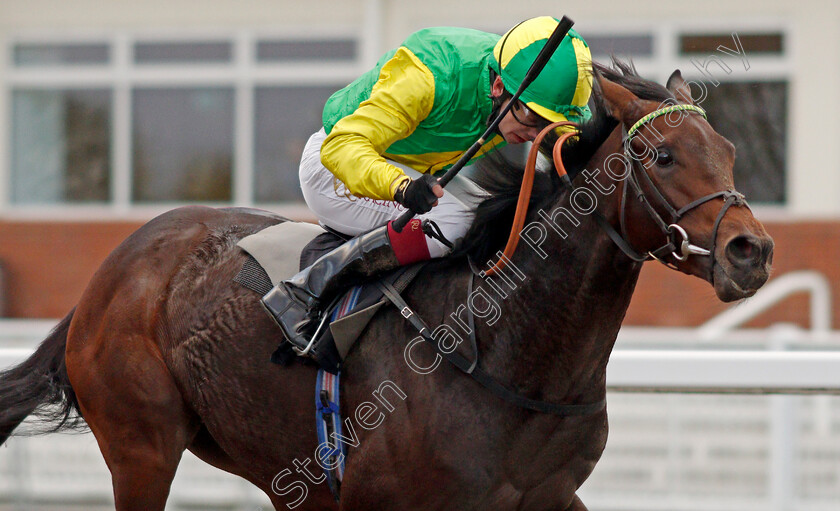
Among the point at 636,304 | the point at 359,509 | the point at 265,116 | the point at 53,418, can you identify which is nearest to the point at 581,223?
the point at 359,509

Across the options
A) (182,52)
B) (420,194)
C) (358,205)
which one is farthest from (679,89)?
(182,52)

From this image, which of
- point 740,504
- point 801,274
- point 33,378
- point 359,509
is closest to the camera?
point 359,509

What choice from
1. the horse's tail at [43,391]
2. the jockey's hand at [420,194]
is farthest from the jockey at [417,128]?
the horse's tail at [43,391]

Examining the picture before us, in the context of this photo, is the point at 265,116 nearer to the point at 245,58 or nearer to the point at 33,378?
the point at 245,58

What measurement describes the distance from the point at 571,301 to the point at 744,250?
0.52 meters

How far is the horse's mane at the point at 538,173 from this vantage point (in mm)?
2617

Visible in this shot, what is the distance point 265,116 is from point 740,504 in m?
6.24

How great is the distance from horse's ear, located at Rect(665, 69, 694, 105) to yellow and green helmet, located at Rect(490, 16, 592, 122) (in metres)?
0.22

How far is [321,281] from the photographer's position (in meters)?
2.87

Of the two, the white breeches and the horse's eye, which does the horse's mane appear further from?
the horse's eye

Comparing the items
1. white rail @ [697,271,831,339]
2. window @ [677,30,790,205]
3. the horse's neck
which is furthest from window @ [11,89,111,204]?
the horse's neck

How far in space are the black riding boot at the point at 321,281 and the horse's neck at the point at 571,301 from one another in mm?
427

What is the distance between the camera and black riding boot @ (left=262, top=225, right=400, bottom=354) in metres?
2.82

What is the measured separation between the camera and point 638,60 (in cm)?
881
